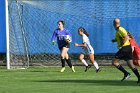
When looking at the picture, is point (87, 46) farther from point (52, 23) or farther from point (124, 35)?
Answer: point (124, 35)

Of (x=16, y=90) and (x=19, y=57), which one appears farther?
(x=19, y=57)

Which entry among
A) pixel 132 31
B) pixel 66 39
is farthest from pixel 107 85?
pixel 132 31

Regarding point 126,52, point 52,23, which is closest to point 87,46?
point 52,23

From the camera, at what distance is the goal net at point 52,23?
25.2 metres

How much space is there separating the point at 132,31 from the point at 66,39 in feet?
14.9

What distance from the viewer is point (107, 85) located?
49.1 feet

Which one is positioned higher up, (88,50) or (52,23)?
(52,23)

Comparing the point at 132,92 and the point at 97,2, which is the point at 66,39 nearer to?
the point at 97,2

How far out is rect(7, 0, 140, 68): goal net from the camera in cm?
Answer: 2523

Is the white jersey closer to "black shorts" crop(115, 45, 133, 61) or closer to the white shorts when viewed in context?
the white shorts

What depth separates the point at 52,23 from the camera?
25.9 meters

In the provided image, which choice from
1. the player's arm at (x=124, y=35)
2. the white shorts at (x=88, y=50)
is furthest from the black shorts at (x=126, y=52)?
the white shorts at (x=88, y=50)

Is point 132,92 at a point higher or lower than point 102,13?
lower

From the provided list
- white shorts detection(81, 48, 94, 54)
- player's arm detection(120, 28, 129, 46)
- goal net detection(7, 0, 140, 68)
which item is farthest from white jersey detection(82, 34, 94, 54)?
player's arm detection(120, 28, 129, 46)
